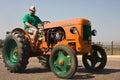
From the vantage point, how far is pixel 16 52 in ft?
39.9

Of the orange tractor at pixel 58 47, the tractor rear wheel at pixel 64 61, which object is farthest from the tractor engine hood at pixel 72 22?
the tractor rear wheel at pixel 64 61

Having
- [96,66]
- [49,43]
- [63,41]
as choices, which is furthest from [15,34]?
[96,66]

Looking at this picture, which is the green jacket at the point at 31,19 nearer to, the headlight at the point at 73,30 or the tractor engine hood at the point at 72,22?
the tractor engine hood at the point at 72,22

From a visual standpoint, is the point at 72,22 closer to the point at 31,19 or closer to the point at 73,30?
the point at 73,30

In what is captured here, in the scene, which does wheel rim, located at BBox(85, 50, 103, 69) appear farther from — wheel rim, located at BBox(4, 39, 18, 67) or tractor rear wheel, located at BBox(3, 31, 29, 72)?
wheel rim, located at BBox(4, 39, 18, 67)

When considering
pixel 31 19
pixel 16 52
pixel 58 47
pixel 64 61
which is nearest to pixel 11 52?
pixel 16 52

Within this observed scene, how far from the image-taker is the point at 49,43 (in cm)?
1141

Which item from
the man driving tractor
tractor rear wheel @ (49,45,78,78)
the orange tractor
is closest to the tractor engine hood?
the orange tractor

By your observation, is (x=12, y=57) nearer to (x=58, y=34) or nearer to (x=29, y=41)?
(x=29, y=41)

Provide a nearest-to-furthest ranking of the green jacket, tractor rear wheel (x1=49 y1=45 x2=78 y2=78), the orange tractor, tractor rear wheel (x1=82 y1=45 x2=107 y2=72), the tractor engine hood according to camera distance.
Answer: tractor rear wheel (x1=49 y1=45 x2=78 y2=78), the orange tractor, the tractor engine hood, tractor rear wheel (x1=82 y1=45 x2=107 y2=72), the green jacket

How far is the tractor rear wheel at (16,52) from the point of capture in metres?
11.5

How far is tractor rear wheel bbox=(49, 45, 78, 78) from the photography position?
31.4 feet

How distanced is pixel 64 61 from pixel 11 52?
3315mm

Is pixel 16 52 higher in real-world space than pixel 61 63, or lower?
higher
